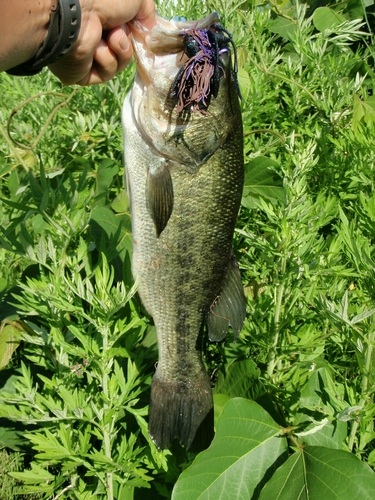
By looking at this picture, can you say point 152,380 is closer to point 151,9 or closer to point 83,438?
point 83,438

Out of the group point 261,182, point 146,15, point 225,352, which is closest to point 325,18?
point 261,182

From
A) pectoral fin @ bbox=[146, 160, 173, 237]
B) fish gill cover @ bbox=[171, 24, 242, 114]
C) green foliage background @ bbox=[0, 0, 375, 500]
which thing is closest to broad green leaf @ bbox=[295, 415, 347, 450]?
green foliage background @ bbox=[0, 0, 375, 500]

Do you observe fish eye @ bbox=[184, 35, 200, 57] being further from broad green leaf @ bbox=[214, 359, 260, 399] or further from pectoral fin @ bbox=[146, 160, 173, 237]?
→ broad green leaf @ bbox=[214, 359, 260, 399]

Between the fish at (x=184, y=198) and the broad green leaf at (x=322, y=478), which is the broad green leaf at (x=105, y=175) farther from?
the broad green leaf at (x=322, y=478)

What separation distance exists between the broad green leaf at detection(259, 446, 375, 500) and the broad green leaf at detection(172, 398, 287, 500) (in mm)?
84

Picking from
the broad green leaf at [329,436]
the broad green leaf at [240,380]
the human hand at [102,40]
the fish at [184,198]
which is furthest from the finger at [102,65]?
the broad green leaf at [329,436]

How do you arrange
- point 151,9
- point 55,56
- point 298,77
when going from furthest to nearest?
point 298,77, point 151,9, point 55,56

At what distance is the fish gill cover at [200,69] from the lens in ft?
5.26

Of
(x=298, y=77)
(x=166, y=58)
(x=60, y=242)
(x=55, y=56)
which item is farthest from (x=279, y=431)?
(x=298, y=77)

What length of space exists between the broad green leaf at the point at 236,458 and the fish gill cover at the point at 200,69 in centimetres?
86

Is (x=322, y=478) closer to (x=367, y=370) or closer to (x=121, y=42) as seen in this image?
(x=367, y=370)

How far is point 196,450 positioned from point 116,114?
1.54 metres

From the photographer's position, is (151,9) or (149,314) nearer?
(151,9)

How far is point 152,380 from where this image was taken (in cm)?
190
